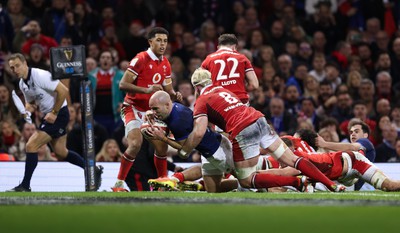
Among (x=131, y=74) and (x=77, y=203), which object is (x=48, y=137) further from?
(x=77, y=203)

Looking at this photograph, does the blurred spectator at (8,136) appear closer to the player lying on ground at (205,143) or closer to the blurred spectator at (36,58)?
the blurred spectator at (36,58)

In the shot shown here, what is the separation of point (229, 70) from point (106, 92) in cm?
562

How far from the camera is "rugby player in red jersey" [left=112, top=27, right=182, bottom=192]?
14.9 metres

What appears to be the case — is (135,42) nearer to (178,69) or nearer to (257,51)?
(178,69)

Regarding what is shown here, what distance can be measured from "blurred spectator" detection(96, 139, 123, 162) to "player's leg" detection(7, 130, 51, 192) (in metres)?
3.02

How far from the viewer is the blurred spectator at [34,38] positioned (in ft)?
66.9

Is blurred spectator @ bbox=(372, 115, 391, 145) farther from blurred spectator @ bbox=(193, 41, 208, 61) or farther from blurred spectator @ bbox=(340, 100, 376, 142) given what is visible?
blurred spectator @ bbox=(193, 41, 208, 61)

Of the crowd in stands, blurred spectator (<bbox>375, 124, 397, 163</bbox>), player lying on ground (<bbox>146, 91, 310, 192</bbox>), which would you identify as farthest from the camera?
the crowd in stands

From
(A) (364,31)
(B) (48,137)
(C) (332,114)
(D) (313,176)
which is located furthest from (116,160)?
(A) (364,31)

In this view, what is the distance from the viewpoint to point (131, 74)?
49.3 feet

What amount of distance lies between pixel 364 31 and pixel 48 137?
32.1 ft

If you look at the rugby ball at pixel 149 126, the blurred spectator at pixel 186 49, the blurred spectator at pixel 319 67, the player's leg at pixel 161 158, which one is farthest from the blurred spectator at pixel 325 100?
the rugby ball at pixel 149 126

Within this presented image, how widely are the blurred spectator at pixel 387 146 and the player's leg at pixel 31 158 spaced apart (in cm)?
616

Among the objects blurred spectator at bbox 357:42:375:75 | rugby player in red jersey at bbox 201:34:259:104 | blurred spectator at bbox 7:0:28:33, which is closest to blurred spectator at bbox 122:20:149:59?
blurred spectator at bbox 7:0:28:33
